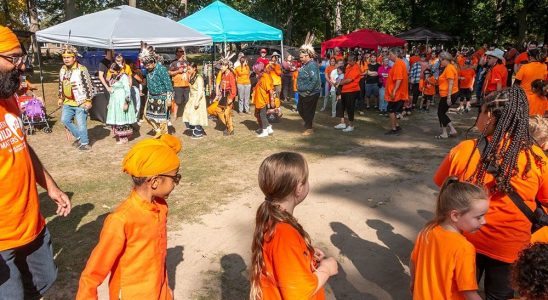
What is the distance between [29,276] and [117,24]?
9.50 meters

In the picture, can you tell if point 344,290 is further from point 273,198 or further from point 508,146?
point 273,198

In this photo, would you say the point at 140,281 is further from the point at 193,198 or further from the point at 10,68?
the point at 193,198

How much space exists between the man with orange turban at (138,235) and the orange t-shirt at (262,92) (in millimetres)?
7390

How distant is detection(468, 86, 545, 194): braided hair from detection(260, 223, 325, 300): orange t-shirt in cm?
137

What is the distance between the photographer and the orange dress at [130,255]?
7.24ft

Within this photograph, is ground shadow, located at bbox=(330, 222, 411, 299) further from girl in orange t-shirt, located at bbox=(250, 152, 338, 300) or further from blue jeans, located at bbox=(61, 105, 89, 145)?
blue jeans, located at bbox=(61, 105, 89, 145)

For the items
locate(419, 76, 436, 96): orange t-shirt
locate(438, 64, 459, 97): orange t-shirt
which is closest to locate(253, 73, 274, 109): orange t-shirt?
locate(438, 64, 459, 97): orange t-shirt

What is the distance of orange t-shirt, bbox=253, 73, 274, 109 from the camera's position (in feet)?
32.2

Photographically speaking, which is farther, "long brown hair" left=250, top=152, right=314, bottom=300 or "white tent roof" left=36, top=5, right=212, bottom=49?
"white tent roof" left=36, top=5, right=212, bottom=49

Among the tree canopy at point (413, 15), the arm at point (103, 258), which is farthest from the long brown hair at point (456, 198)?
the tree canopy at point (413, 15)

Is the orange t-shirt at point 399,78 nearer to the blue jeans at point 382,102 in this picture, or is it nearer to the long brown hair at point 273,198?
the blue jeans at point 382,102

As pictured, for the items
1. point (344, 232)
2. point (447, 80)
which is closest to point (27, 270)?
point (344, 232)

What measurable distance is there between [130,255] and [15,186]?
2.68 ft

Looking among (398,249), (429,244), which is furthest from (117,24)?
(429,244)
